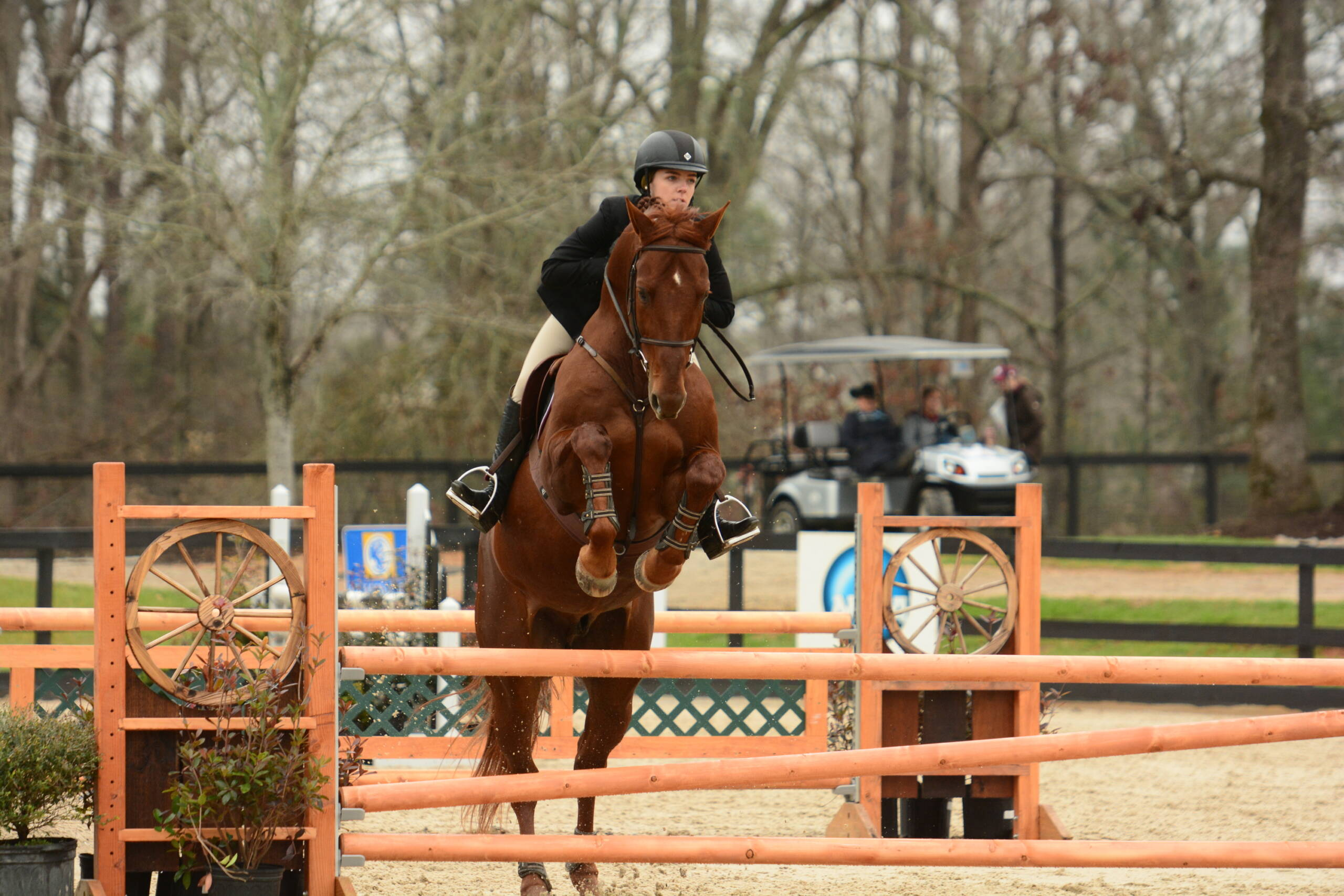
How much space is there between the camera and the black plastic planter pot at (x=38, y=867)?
3.21 metres

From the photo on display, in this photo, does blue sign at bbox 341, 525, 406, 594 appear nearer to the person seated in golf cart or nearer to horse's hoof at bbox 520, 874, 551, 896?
horse's hoof at bbox 520, 874, 551, 896

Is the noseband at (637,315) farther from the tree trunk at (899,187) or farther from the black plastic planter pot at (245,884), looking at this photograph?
the tree trunk at (899,187)

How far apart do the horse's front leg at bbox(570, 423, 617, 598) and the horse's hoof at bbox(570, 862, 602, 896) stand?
1.12m

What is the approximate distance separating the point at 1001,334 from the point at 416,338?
10.3 meters

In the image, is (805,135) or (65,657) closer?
(65,657)

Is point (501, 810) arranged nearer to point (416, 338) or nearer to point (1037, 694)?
point (1037, 694)

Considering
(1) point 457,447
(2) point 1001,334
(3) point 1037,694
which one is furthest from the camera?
(2) point 1001,334

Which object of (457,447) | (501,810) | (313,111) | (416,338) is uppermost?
(313,111)

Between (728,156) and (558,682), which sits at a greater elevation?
(728,156)

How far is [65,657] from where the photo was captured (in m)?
5.23

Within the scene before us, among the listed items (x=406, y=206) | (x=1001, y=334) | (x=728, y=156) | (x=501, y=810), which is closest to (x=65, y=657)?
(x=501, y=810)

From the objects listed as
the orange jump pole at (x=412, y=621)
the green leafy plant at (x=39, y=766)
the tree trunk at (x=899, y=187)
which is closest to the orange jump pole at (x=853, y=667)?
the orange jump pole at (x=412, y=621)

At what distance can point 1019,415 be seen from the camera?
14820mm

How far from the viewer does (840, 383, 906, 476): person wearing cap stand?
1356 centimetres
